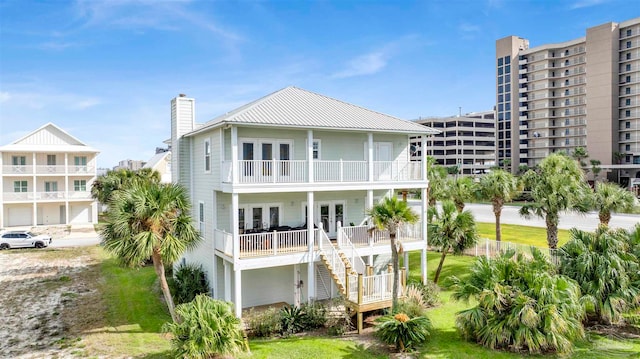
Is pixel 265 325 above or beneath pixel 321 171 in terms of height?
beneath

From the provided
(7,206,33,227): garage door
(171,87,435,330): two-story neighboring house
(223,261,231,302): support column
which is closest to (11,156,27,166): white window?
(7,206,33,227): garage door

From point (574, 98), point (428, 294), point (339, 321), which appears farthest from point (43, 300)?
point (574, 98)

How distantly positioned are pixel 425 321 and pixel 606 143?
9000 cm

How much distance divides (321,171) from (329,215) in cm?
333

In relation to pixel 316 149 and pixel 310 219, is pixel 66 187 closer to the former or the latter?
pixel 316 149

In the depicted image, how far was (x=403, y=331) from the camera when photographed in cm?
1456

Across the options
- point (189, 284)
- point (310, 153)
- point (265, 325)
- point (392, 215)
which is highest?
point (310, 153)

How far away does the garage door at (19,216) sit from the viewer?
4597 cm

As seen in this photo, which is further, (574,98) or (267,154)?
(574,98)

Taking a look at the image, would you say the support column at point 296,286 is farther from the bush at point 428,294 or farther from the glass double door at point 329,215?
the bush at point 428,294

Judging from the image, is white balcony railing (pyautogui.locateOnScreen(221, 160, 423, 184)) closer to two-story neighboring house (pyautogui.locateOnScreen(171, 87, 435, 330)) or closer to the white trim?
two-story neighboring house (pyautogui.locateOnScreen(171, 87, 435, 330))

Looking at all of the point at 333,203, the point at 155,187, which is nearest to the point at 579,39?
the point at 333,203

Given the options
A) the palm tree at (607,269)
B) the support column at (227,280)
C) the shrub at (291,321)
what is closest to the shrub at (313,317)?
the shrub at (291,321)

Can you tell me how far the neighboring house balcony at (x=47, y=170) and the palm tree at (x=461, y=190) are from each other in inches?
1649
